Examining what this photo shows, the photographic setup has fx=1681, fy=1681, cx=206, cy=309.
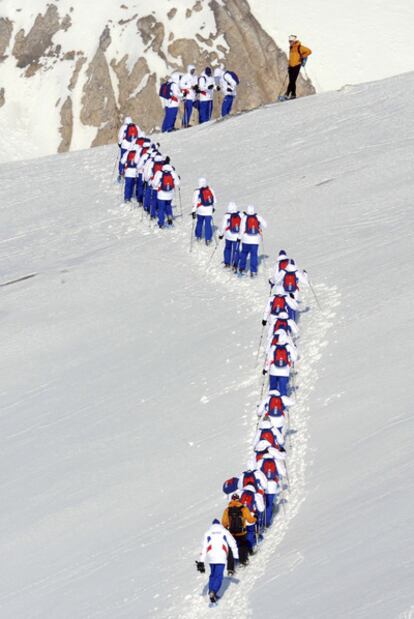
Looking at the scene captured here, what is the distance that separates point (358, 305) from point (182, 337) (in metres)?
2.73

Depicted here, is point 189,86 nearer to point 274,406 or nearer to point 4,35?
point 274,406

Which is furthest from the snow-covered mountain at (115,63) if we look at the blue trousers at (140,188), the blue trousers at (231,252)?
the blue trousers at (231,252)

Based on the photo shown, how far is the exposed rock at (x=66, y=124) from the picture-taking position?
63.1m

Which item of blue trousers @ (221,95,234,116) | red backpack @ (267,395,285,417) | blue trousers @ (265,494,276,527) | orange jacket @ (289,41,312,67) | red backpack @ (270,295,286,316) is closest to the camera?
blue trousers @ (265,494,276,527)

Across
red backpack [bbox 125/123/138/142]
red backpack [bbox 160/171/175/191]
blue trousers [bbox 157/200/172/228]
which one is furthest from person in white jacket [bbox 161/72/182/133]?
red backpack [bbox 160/171/175/191]

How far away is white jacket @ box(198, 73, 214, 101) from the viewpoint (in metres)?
Result: 36.6

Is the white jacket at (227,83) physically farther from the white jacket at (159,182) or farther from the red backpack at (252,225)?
the red backpack at (252,225)

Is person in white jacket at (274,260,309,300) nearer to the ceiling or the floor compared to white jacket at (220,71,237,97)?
nearer to the floor

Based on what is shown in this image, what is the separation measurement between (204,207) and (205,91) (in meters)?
8.97

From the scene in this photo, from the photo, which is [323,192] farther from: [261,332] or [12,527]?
[12,527]

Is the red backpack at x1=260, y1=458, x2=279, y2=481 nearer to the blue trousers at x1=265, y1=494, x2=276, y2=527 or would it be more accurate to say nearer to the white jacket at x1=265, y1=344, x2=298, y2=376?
the blue trousers at x1=265, y1=494, x2=276, y2=527

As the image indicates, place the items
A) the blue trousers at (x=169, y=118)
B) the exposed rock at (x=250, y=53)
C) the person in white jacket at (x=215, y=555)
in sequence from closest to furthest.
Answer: the person in white jacket at (x=215, y=555) < the blue trousers at (x=169, y=118) < the exposed rock at (x=250, y=53)

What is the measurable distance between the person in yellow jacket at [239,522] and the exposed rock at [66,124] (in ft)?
152

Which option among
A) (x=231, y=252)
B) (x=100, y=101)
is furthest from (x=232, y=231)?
(x=100, y=101)
